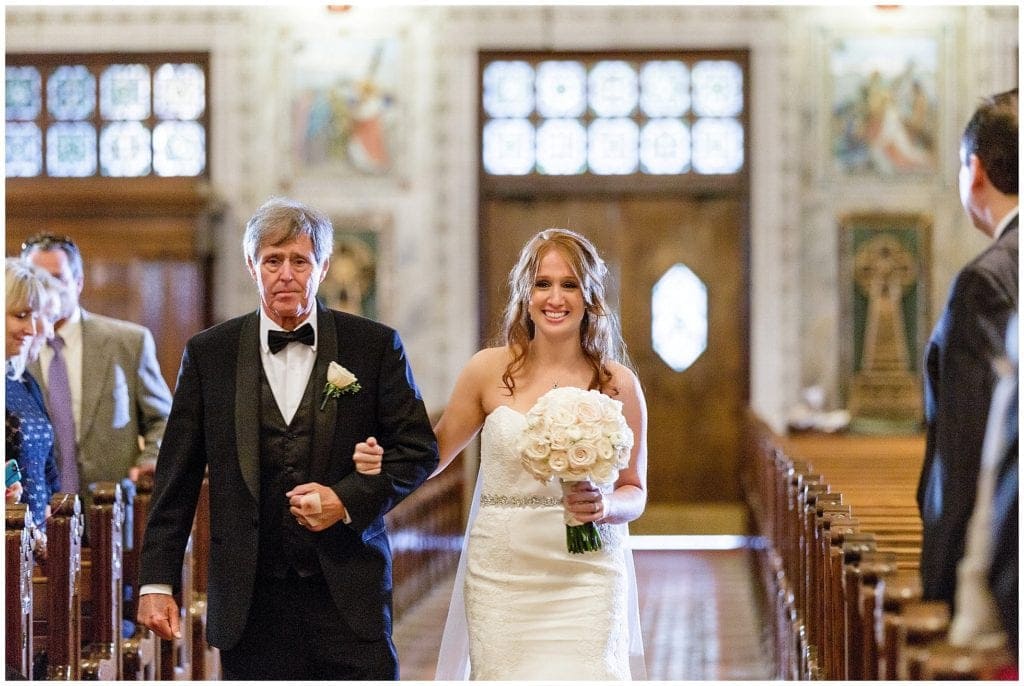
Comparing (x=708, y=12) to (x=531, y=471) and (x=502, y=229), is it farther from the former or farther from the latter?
(x=531, y=471)

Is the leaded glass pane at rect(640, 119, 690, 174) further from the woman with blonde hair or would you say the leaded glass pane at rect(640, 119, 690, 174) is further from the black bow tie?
the black bow tie

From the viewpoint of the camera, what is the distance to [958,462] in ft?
8.89

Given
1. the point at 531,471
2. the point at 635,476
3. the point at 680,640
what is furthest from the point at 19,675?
the point at 680,640

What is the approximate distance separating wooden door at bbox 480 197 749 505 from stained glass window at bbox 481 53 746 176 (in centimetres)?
39

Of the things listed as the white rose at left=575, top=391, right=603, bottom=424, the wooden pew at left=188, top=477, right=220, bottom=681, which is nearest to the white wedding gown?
the white rose at left=575, top=391, right=603, bottom=424

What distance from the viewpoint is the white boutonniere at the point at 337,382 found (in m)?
3.37

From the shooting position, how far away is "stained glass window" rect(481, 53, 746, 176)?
12.7 metres

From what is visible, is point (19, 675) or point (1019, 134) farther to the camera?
point (19, 675)

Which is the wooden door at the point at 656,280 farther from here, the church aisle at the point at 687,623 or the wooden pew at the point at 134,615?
the wooden pew at the point at 134,615

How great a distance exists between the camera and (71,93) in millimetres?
12750

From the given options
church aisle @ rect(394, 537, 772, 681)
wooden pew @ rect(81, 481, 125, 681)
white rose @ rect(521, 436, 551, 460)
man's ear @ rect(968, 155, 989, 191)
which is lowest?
church aisle @ rect(394, 537, 772, 681)

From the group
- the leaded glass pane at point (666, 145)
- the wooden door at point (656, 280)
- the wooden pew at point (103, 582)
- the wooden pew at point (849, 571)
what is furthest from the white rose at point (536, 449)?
the leaded glass pane at point (666, 145)

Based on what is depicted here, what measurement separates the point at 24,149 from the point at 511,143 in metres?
4.58

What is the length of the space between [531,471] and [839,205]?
9.72 meters
